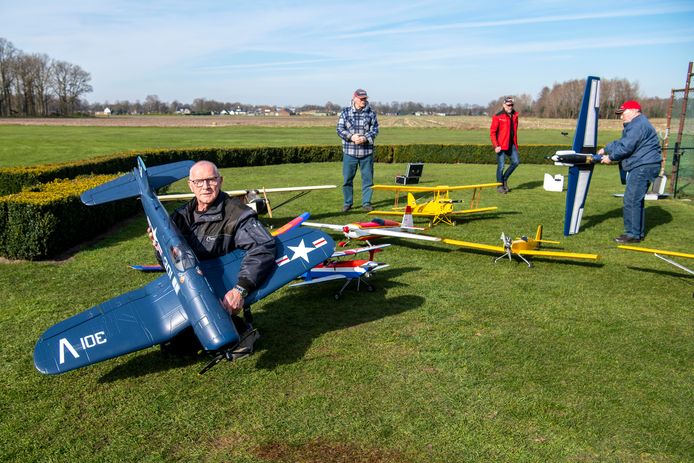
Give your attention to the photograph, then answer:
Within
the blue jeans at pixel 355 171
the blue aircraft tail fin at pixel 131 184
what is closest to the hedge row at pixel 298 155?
the blue jeans at pixel 355 171

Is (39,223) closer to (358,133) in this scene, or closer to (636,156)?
(358,133)

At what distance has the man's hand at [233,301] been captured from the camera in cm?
457

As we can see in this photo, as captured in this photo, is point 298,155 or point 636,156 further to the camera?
point 298,155

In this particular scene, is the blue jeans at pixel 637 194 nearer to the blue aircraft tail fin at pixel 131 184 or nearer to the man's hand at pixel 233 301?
the blue aircraft tail fin at pixel 131 184

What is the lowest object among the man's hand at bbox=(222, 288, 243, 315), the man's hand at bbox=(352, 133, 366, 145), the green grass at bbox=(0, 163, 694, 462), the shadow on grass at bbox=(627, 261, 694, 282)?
the green grass at bbox=(0, 163, 694, 462)

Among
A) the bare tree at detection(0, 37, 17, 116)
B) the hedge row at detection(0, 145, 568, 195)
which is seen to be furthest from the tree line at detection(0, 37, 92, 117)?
the hedge row at detection(0, 145, 568, 195)

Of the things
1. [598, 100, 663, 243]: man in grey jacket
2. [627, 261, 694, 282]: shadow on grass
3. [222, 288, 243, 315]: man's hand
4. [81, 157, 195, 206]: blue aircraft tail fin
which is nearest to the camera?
[222, 288, 243, 315]: man's hand

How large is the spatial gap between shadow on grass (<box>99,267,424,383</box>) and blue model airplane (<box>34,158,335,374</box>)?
764 millimetres

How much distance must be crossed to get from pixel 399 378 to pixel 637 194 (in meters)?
7.41

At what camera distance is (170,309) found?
4.76 metres

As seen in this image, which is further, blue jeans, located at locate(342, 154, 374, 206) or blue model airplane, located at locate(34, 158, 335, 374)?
blue jeans, located at locate(342, 154, 374, 206)

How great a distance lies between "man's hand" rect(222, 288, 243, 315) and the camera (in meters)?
4.57

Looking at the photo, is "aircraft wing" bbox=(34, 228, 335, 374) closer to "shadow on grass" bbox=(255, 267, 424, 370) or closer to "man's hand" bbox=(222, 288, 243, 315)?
"man's hand" bbox=(222, 288, 243, 315)

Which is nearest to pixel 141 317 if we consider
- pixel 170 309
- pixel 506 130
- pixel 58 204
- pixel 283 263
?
pixel 170 309
